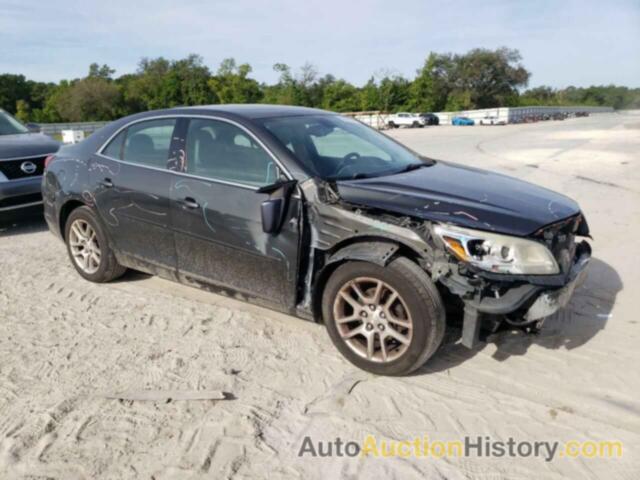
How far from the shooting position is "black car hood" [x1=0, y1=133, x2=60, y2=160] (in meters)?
7.27

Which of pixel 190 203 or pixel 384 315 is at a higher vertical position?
pixel 190 203

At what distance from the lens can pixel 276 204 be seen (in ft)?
12.0

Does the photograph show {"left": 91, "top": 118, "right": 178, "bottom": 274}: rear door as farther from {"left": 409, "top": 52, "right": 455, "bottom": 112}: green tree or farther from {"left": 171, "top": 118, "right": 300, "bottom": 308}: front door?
{"left": 409, "top": 52, "right": 455, "bottom": 112}: green tree

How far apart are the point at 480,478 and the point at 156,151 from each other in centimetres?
343

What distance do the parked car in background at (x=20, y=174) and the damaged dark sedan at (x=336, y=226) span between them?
2.71m

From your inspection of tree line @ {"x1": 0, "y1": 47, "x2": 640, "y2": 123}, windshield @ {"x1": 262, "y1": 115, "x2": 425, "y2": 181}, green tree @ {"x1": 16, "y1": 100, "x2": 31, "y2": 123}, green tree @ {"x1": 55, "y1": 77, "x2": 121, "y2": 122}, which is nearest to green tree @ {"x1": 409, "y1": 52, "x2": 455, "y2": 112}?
tree line @ {"x1": 0, "y1": 47, "x2": 640, "y2": 123}

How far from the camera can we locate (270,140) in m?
3.90

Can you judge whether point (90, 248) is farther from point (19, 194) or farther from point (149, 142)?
point (19, 194)

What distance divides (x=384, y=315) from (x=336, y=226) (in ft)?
2.12

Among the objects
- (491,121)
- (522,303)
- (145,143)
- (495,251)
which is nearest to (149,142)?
(145,143)

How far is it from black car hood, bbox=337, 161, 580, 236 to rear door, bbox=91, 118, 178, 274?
5.31ft

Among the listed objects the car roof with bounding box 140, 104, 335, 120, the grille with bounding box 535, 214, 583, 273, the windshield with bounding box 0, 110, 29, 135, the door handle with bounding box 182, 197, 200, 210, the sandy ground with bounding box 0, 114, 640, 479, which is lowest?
the sandy ground with bounding box 0, 114, 640, 479

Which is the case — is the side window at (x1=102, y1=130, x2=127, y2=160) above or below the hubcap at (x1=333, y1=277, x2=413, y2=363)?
above

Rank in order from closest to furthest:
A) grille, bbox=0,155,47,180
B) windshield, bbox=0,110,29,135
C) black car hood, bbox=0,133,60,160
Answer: grille, bbox=0,155,47,180
black car hood, bbox=0,133,60,160
windshield, bbox=0,110,29,135
